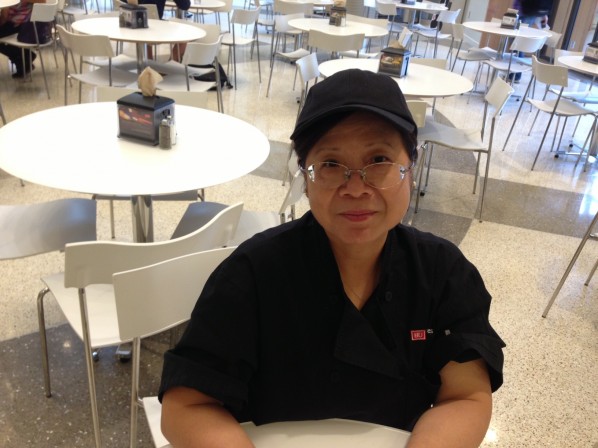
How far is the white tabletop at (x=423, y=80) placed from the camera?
337cm

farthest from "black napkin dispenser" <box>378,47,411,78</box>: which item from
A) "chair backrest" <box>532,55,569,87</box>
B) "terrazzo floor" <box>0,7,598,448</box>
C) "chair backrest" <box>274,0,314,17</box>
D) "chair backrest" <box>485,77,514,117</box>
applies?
"chair backrest" <box>274,0,314,17</box>

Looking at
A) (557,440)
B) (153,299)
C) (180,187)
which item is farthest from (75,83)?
(557,440)

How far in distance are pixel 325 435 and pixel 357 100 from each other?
24.9 inches

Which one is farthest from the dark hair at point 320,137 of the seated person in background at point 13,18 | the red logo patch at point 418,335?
the seated person in background at point 13,18

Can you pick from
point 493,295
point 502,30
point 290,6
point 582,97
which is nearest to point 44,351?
point 493,295

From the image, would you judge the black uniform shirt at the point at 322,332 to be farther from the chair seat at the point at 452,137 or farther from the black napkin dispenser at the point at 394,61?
the black napkin dispenser at the point at 394,61

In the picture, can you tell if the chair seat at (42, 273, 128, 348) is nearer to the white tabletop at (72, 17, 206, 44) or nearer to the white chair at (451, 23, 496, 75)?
the white tabletop at (72, 17, 206, 44)

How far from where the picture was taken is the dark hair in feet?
3.25

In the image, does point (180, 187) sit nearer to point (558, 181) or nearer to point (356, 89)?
point (356, 89)

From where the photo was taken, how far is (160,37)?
13.7ft

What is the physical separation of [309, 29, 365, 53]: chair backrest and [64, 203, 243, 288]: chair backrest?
353cm

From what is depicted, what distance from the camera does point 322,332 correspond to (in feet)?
3.51

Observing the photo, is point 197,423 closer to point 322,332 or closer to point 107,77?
point 322,332

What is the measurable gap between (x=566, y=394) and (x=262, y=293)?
1.85 metres
